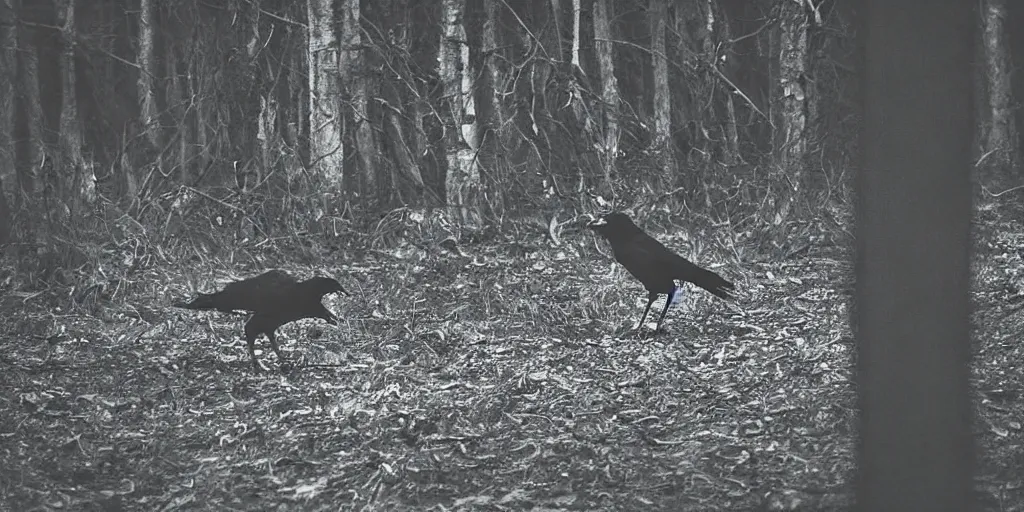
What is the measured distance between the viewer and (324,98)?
5109 millimetres

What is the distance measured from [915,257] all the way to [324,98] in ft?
12.1

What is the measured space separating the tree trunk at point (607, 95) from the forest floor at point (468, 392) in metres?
0.65

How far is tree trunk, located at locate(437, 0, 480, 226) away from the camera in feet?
17.2

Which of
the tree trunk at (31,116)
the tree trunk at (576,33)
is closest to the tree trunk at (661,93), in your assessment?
the tree trunk at (576,33)

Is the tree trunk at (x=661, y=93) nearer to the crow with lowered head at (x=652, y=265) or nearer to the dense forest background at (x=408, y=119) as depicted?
the dense forest background at (x=408, y=119)

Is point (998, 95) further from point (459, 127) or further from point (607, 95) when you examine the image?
point (459, 127)

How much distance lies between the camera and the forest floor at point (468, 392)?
329 centimetres

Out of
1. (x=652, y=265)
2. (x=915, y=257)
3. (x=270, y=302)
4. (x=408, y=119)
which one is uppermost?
(x=408, y=119)

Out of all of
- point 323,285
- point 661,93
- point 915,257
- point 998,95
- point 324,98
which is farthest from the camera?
point 998,95

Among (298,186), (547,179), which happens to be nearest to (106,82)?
(298,186)

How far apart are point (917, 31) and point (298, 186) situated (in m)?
3.68

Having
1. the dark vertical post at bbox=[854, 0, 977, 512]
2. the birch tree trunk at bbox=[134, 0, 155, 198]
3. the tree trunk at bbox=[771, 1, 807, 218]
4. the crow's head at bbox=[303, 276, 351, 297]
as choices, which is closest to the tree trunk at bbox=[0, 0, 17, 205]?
the birch tree trunk at bbox=[134, 0, 155, 198]

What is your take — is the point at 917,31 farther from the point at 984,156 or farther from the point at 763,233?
the point at 984,156

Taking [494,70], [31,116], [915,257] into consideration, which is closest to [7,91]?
[31,116]
